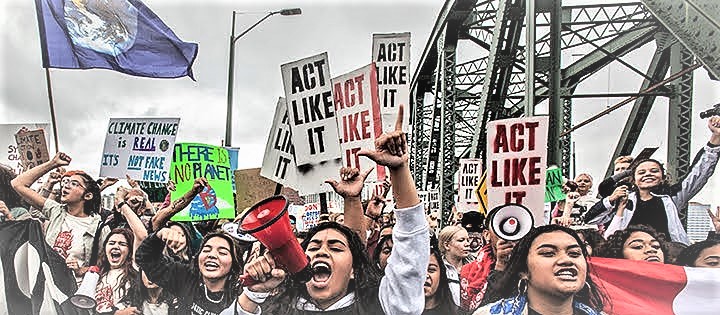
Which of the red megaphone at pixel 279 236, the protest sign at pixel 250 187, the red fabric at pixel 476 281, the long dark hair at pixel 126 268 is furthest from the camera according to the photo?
the long dark hair at pixel 126 268

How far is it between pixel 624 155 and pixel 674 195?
0.31 m

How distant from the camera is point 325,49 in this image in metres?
4.28

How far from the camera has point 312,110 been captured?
423 centimetres

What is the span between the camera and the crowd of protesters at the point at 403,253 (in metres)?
3.90

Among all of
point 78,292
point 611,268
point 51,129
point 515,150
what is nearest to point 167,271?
point 78,292

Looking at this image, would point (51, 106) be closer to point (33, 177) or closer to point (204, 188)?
point (33, 177)

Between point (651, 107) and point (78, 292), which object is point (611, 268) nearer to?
point (651, 107)

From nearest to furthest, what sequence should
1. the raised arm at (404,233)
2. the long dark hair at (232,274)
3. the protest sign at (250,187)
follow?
the raised arm at (404,233) → the long dark hair at (232,274) → the protest sign at (250,187)

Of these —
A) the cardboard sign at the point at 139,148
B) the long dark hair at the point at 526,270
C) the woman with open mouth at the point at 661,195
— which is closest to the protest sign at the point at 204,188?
the cardboard sign at the point at 139,148

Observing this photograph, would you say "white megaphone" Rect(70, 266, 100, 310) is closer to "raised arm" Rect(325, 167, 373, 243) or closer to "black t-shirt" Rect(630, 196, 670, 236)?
"raised arm" Rect(325, 167, 373, 243)

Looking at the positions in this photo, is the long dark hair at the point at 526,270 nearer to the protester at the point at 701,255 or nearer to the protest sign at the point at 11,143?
the protester at the point at 701,255

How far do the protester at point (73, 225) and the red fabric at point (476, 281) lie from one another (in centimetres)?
208

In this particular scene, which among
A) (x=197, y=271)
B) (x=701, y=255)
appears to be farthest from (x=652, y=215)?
(x=197, y=271)

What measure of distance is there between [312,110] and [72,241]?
1.64 m
